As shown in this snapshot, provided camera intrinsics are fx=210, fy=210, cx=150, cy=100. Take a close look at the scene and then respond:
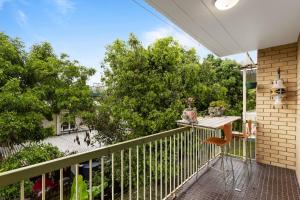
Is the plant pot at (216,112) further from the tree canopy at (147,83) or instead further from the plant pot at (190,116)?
the tree canopy at (147,83)

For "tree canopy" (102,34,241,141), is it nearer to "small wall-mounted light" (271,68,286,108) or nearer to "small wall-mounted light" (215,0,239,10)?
"small wall-mounted light" (271,68,286,108)

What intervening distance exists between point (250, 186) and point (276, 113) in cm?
164

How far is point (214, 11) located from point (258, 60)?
8.21ft

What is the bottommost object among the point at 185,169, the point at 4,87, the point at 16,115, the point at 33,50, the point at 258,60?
the point at 185,169

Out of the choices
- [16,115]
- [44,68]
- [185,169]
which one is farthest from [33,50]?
[185,169]

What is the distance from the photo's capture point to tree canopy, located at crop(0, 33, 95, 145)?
19.2 feet

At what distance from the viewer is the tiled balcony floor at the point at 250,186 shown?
2905 millimetres

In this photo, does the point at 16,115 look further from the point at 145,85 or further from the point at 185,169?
the point at 185,169

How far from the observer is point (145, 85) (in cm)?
664

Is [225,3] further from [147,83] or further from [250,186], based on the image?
[147,83]

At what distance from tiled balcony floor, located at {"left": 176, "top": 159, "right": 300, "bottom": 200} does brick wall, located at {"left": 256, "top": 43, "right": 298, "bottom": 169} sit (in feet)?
1.10

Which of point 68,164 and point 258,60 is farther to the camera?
point 258,60

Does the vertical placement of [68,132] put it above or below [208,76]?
below

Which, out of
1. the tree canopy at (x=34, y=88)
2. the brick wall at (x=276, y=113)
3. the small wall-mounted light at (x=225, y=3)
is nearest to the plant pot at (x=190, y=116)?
the small wall-mounted light at (x=225, y=3)
